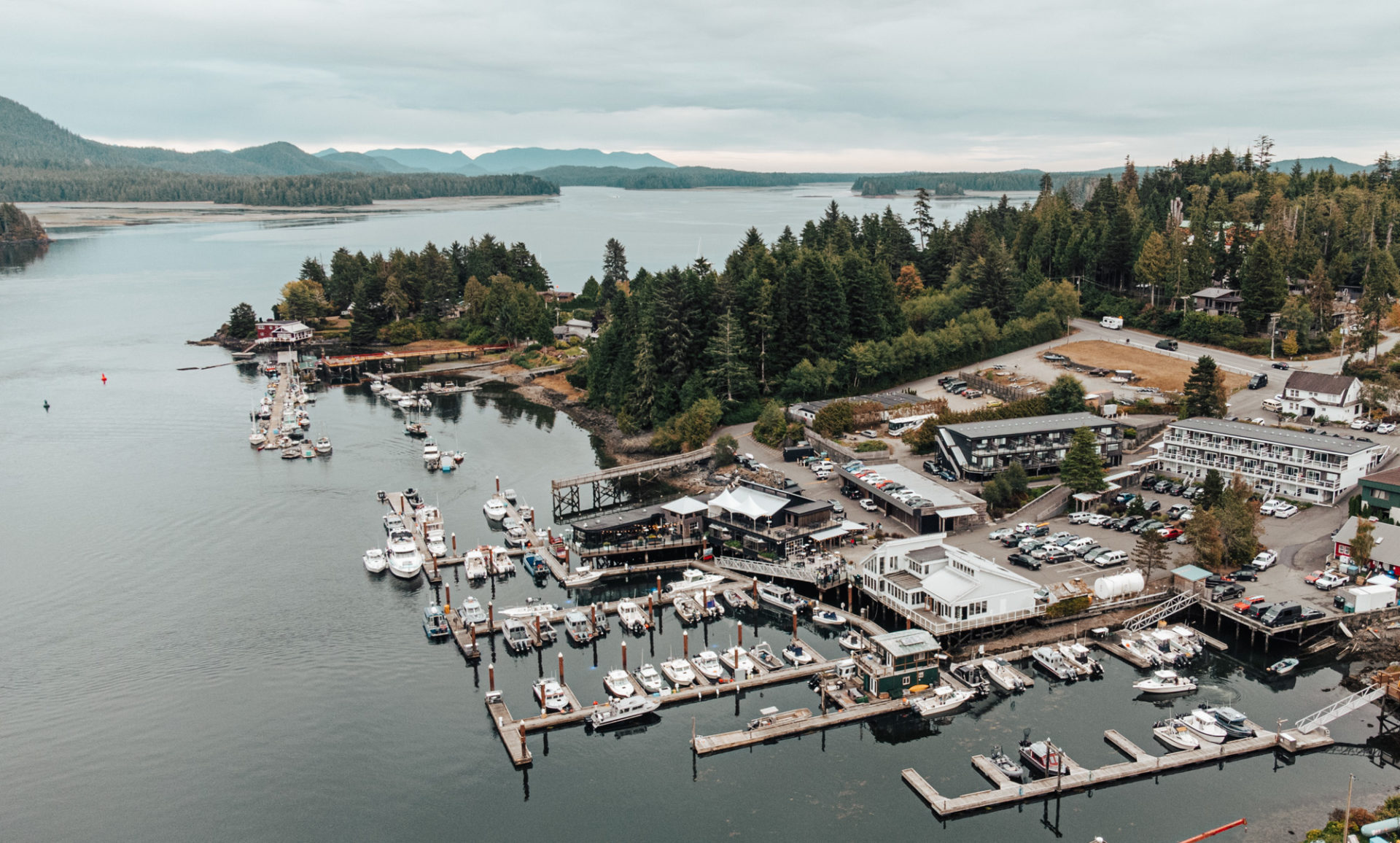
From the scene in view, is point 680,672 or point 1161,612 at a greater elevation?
point 1161,612

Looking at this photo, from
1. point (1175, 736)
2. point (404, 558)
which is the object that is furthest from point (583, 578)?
point (1175, 736)

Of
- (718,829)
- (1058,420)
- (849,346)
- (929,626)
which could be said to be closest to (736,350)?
(849,346)

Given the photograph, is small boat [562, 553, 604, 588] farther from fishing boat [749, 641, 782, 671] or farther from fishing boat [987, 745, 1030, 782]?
fishing boat [987, 745, 1030, 782]

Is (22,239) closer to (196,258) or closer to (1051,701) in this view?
(196,258)

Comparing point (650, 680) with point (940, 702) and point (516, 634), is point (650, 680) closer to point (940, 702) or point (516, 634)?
point (516, 634)

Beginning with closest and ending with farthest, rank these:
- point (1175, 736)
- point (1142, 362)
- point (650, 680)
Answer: point (1175, 736) → point (650, 680) → point (1142, 362)
